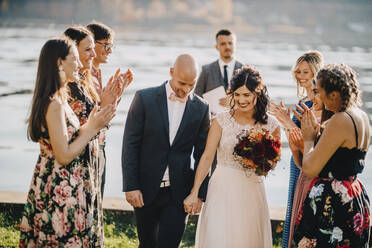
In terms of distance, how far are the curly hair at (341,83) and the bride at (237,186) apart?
0.74 meters

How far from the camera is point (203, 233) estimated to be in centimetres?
408

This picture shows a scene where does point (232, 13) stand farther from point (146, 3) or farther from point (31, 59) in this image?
point (31, 59)

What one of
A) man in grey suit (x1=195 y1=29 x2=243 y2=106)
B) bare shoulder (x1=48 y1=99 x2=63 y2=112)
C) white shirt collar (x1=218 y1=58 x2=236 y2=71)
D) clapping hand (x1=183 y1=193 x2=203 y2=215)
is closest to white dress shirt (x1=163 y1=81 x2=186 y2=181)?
clapping hand (x1=183 y1=193 x2=203 y2=215)

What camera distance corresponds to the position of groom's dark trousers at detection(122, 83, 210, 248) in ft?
12.5

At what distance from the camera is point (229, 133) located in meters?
4.02

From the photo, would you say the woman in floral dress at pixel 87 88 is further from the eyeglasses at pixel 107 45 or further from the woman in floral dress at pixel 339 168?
the woman in floral dress at pixel 339 168

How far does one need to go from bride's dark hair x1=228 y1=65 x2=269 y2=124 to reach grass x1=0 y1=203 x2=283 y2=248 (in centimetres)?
187

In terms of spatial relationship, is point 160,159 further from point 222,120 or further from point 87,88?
point 87,88

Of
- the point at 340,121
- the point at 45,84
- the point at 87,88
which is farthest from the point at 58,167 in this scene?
the point at 340,121

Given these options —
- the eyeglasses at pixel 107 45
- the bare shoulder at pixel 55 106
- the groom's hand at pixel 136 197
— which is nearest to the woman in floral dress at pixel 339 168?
the groom's hand at pixel 136 197

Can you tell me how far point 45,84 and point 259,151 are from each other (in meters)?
1.67

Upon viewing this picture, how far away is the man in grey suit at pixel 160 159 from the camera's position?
3.79 metres

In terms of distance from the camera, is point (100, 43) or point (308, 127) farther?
point (100, 43)

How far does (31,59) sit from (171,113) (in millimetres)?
22236
